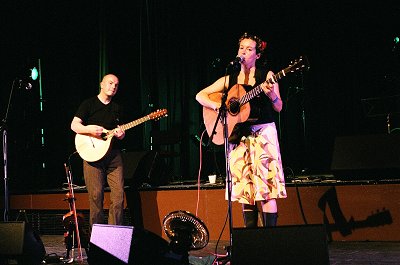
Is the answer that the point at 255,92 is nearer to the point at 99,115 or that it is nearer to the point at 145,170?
the point at 99,115

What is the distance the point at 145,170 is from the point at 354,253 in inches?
139

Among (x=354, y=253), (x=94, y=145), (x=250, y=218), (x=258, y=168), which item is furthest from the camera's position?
(x=94, y=145)

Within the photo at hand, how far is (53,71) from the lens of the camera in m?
10.3

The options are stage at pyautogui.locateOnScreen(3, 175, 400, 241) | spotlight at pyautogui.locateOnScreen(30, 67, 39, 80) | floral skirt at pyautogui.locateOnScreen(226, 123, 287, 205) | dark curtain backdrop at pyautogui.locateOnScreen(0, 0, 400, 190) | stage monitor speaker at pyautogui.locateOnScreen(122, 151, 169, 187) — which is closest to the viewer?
floral skirt at pyautogui.locateOnScreen(226, 123, 287, 205)

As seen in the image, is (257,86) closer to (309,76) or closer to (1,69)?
(309,76)

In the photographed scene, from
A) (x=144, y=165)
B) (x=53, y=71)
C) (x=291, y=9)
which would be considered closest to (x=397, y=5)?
(x=291, y=9)

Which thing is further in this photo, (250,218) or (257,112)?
(250,218)

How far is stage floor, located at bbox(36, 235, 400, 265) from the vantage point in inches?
213

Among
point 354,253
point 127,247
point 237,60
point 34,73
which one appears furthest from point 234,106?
point 34,73

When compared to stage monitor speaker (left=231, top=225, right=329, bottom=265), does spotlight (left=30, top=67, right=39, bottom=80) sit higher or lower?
higher

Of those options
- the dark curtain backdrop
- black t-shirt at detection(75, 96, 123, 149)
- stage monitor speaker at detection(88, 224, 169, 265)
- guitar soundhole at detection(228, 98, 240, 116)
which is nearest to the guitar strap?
guitar soundhole at detection(228, 98, 240, 116)

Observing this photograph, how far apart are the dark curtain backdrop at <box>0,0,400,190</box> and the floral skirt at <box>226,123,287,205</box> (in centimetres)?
439

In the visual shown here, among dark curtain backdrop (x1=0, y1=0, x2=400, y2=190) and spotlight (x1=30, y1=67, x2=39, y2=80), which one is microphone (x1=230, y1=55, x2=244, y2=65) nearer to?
dark curtain backdrop (x1=0, y1=0, x2=400, y2=190)

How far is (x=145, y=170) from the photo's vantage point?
27.3 ft
